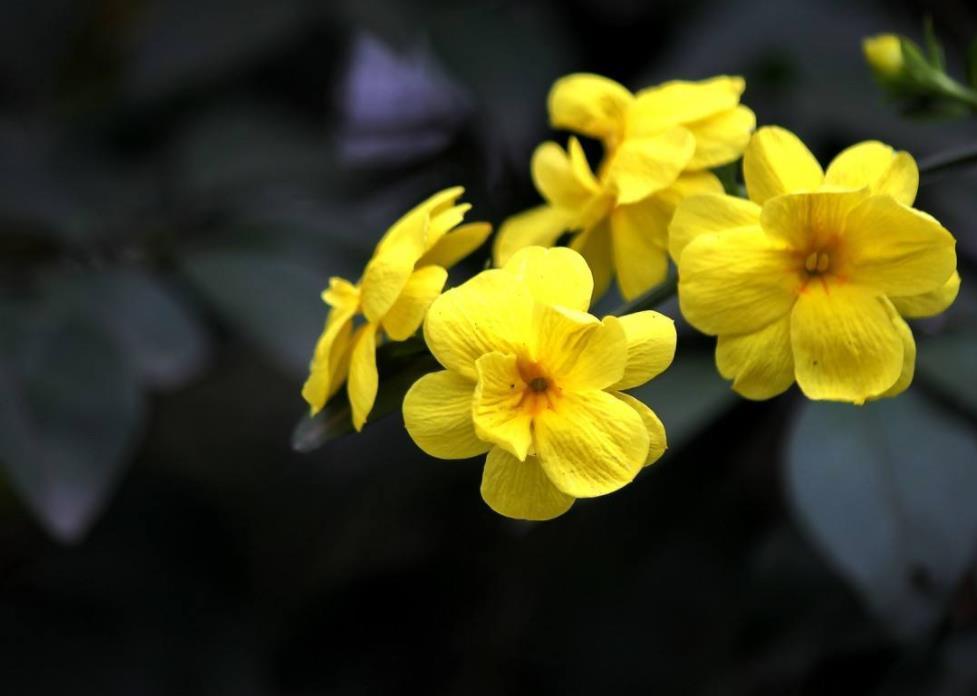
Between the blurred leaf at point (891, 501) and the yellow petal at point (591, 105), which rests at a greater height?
the yellow petal at point (591, 105)

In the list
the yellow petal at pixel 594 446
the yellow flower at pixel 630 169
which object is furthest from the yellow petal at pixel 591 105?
the yellow petal at pixel 594 446

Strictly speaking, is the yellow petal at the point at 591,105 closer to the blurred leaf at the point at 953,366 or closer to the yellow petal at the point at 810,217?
the yellow petal at the point at 810,217

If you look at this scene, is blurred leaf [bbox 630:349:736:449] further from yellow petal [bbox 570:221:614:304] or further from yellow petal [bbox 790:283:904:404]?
yellow petal [bbox 790:283:904:404]

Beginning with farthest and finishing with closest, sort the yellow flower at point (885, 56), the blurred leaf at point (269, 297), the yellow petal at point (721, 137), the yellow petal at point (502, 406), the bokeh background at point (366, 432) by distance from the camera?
the blurred leaf at point (269, 297)
the bokeh background at point (366, 432)
the yellow flower at point (885, 56)
the yellow petal at point (721, 137)
the yellow petal at point (502, 406)

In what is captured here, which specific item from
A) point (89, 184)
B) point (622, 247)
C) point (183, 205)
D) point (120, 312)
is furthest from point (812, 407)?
point (89, 184)

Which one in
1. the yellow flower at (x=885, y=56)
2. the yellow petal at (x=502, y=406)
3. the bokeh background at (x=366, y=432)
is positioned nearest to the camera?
the yellow petal at (x=502, y=406)

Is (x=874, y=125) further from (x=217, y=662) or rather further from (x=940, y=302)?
(x=217, y=662)

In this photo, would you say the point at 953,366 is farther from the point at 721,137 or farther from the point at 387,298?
the point at 387,298

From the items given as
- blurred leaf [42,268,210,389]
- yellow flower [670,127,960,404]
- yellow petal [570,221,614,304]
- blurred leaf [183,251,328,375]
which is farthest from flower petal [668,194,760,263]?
blurred leaf [42,268,210,389]

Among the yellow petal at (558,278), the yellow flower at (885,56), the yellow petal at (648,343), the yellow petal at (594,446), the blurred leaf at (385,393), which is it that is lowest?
the yellow flower at (885,56)
